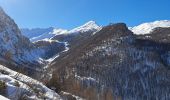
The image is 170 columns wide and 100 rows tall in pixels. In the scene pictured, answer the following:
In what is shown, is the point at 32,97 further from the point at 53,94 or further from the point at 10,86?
the point at 53,94

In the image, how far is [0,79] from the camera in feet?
68.2

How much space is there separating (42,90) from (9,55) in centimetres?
437

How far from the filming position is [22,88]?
68.2ft

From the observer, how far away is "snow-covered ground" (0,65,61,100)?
2013 cm

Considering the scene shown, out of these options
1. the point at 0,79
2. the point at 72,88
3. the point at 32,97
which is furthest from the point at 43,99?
the point at 72,88

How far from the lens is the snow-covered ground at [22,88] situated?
20133 millimetres

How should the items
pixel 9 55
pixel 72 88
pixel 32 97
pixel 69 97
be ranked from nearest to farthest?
pixel 9 55 → pixel 32 97 → pixel 69 97 → pixel 72 88

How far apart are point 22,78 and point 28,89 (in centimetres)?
269

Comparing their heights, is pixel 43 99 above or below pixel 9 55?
below

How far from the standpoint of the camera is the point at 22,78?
2386 centimetres

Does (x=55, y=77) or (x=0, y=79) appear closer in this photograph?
(x=0, y=79)

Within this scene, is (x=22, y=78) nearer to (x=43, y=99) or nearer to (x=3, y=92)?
(x=43, y=99)

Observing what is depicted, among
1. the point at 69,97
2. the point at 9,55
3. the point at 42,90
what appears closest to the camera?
the point at 9,55

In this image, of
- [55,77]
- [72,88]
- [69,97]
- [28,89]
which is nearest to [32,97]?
[28,89]
